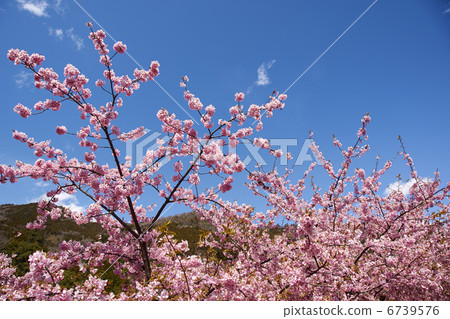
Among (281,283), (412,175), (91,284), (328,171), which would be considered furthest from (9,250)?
(412,175)

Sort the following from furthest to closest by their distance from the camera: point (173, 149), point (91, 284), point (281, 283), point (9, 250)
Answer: point (9, 250) < point (173, 149) < point (281, 283) < point (91, 284)

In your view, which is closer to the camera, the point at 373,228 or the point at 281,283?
the point at 281,283

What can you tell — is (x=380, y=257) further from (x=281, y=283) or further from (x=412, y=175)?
(x=412, y=175)

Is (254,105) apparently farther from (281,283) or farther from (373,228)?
(373,228)

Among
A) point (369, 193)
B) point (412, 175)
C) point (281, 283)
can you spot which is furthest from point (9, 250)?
point (412, 175)

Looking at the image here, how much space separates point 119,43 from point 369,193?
926 cm

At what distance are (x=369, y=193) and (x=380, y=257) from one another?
278cm

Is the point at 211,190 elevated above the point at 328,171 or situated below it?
below

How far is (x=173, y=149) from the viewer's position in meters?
6.53

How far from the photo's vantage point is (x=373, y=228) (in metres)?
7.81

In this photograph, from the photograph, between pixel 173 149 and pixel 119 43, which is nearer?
pixel 119 43
